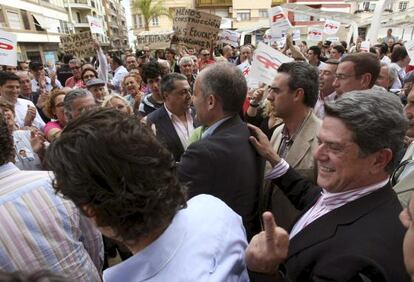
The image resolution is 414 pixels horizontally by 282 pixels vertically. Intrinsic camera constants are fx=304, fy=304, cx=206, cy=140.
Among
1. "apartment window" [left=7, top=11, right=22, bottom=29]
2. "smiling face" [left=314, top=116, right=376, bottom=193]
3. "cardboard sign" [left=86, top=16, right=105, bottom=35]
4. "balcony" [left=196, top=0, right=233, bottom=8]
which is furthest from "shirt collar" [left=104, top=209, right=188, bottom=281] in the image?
"balcony" [left=196, top=0, right=233, bottom=8]

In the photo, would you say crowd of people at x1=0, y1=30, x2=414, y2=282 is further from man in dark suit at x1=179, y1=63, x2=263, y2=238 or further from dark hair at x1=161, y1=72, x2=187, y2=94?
dark hair at x1=161, y1=72, x2=187, y2=94

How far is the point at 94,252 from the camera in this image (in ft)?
5.82

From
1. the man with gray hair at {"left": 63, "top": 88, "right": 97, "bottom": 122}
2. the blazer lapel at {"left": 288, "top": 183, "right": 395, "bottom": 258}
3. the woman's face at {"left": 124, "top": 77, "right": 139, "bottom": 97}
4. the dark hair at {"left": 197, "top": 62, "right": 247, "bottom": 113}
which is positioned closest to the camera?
the blazer lapel at {"left": 288, "top": 183, "right": 395, "bottom": 258}

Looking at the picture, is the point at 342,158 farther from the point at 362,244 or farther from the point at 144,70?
the point at 144,70

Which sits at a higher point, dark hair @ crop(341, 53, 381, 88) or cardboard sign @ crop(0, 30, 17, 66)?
cardboard sign @ crop(0, 30, 17, 66)

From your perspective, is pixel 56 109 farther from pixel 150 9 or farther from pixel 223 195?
pixel 150 9

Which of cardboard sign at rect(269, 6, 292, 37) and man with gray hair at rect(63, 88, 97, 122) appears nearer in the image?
man with gray hair at rect(63, 88, 97, 122)

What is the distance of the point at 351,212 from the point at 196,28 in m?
6.81

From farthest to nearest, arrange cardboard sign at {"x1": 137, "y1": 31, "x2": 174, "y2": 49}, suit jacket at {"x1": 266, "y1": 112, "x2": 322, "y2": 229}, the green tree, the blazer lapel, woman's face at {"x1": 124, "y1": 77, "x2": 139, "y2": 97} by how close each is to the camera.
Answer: the green tree < cardboard sign at {"x1": 137, "y1": 31, "x2": 174, "y2": 49} < woman's face at {"x1": 124, "y1": 77, "x2": 139, "y2": 97} < suit jacket at {"x1": 266, "y1": 112, "x2": 322, "y2": 229} < the blazer lapel

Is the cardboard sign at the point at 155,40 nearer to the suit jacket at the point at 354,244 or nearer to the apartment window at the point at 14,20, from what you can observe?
the suit jacket at the point at 354,244

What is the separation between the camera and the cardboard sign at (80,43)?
774 centimetres

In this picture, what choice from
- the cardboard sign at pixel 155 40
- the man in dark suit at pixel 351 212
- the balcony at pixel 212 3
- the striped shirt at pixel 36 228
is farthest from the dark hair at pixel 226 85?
the balcony at pixel 212 3

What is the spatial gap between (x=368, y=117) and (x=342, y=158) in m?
0.20

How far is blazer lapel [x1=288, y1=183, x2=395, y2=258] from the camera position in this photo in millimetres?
1205
